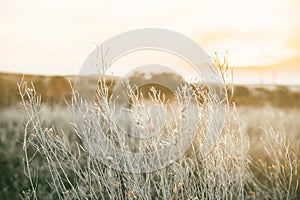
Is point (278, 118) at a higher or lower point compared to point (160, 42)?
lower

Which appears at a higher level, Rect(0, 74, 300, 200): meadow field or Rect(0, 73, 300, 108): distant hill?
Rect(0, 73, 300, 108): distant hill

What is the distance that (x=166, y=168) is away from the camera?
418 cm

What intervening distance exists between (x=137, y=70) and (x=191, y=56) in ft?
1.85

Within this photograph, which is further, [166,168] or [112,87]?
[112,87]

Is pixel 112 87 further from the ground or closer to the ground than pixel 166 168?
further from the ground

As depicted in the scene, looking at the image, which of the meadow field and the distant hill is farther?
the distant hill

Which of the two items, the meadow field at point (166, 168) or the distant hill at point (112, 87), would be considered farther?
the distant hill at point (112, 87)

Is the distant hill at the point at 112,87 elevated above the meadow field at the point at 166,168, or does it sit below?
above

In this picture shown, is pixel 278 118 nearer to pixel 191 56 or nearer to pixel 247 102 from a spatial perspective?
pixel 247 102

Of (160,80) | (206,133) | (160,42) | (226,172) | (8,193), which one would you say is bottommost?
(8,193)

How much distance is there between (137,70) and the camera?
4824 mm

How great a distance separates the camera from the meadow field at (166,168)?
395cm

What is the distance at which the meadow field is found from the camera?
13.0ft

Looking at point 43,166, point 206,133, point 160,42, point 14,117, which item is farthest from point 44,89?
point 206,133
